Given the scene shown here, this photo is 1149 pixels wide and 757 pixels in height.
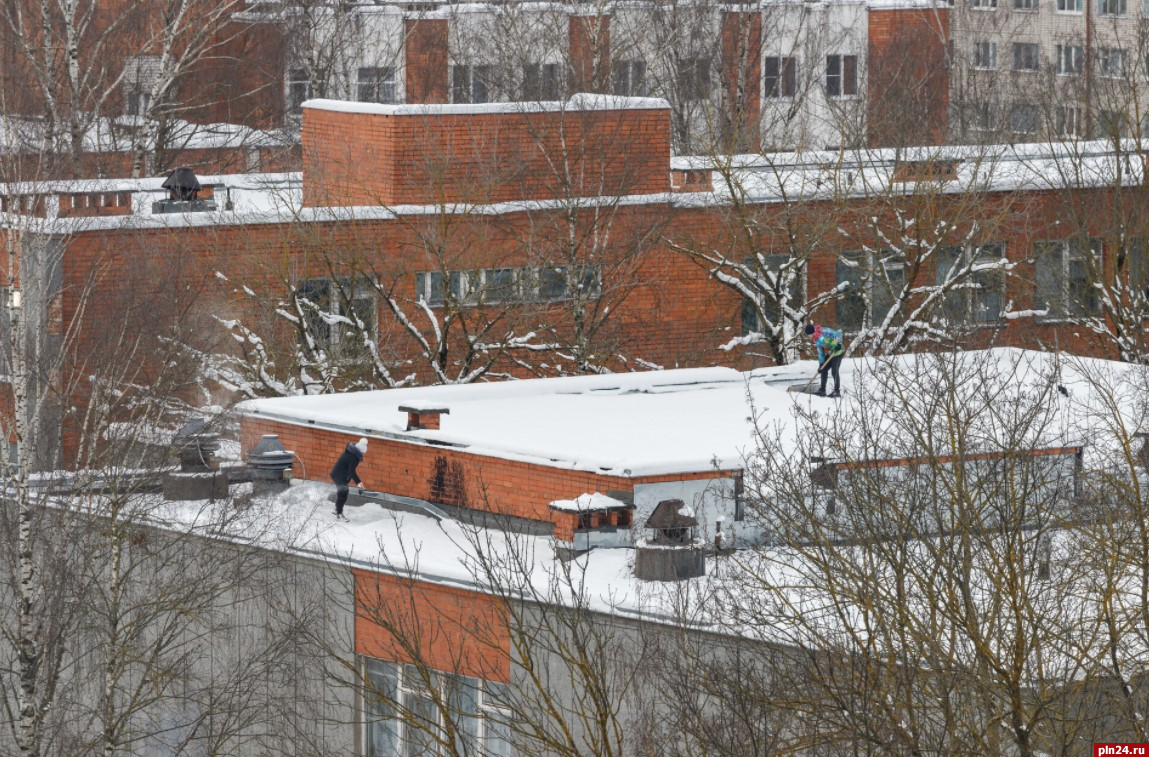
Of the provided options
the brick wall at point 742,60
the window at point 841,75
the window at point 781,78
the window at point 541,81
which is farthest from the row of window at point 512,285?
the window at point 841,75

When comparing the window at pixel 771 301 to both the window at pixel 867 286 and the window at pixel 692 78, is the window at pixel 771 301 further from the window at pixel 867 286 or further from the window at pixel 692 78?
the window at pixel 692 78

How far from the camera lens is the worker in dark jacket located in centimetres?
2075

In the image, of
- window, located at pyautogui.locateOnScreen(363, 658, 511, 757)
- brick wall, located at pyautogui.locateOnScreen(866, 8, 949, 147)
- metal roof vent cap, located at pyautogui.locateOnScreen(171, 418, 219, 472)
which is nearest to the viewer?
window, located at pyautogui.locateOnScreen(363, 658, 511, 757)

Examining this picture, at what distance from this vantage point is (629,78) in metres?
56.0

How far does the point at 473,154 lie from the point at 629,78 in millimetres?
24160

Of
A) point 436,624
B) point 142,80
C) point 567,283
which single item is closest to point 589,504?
point 436,624

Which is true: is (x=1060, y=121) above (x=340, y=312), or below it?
above

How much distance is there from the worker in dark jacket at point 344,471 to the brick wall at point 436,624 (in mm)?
1757

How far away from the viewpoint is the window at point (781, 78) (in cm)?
6016

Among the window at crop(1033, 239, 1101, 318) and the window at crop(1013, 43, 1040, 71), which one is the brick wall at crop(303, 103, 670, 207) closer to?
the window at crop(1033, 239, 1101, 318)

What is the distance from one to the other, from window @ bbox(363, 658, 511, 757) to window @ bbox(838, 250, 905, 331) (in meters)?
15.5

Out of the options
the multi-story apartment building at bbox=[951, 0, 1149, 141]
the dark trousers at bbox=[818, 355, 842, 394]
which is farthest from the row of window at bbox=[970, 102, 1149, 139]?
the dark trousers at bbox=[818, 355, 842, 394]

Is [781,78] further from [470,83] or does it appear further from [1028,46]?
[1028,46]

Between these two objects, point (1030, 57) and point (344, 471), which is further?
point (1030, 57)
